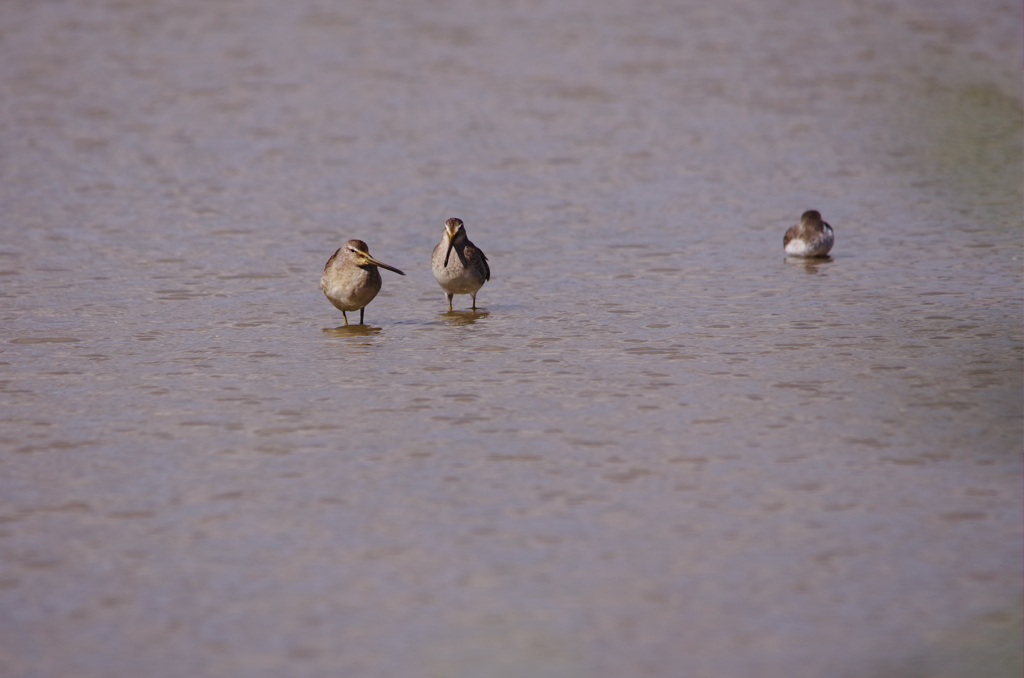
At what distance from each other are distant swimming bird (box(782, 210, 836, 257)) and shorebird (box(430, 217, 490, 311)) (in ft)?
12.8

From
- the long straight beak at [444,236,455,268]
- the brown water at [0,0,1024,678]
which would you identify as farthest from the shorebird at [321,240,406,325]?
the long straight beak at [444,236,455,268]

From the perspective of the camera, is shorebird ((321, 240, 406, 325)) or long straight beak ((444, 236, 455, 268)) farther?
long straight beak ((444, 236, 455, 268))

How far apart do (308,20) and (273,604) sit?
1043 inches

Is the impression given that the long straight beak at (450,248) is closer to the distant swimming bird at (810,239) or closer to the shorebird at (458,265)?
the shorebird at (458,265)

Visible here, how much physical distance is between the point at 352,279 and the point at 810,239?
543cm

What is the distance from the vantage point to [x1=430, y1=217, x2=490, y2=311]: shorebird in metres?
12.7

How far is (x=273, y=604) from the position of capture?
21.6ft

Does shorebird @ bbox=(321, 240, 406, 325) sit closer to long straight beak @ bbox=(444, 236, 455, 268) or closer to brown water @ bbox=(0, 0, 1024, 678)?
brown water @ bbox=(0, 0, 1024, 678)

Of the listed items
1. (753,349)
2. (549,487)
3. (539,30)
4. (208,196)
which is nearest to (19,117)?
(208,196)

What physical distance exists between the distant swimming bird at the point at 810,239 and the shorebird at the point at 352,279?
5014 millimetres

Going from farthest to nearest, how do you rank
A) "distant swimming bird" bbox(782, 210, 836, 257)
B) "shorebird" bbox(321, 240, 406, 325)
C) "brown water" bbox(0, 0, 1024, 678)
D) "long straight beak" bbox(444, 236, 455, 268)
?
"distant swimming bird" bbox(782, 210, 836, 257)
"long straight beak" bbox(444, 236, 455, 268)
"shorebird" bbox(321, 240, 406, 325)
"brown water" bbox(0, 0, 1024, 678)

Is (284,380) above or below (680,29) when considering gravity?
below

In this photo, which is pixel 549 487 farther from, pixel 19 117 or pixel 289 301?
pixel 19 117

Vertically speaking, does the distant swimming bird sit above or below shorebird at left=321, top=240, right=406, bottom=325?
above
